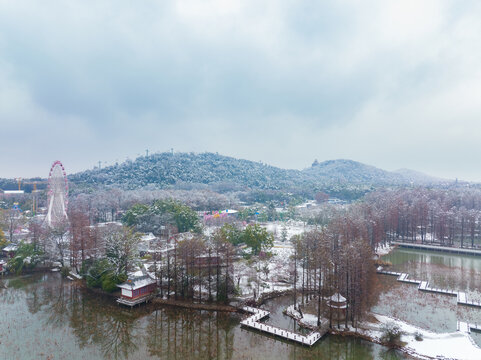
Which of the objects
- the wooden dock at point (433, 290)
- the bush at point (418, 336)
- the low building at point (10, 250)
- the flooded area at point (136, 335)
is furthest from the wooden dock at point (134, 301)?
the wooden dock at point (433, 290)

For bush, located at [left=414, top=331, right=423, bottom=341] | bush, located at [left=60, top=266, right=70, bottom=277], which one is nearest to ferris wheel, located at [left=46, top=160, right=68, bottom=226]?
bush, located at [left=60, top=266, right=70, bottom=277]

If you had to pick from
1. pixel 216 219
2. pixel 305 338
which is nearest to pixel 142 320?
pixel 305 338

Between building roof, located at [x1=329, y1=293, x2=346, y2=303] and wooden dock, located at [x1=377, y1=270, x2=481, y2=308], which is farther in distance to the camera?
wooden dock, located at [x1=377, y1=270, x2=481, y2=308]

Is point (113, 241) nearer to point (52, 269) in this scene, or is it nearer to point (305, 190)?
point (52, 269)

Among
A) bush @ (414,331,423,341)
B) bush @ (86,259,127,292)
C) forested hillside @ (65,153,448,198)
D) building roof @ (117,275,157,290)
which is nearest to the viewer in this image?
bush @ (414,331,423,341)

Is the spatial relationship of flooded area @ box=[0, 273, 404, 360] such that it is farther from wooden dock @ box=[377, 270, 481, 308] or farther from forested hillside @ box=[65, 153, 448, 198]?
forested hillside @ box=[65, 153, 448, 198]
